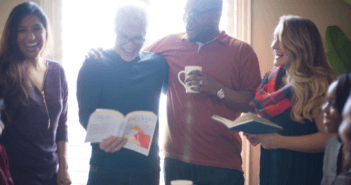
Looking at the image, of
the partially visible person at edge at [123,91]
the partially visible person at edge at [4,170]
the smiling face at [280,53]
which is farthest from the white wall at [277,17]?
the partially visible person at edge at [4,170]

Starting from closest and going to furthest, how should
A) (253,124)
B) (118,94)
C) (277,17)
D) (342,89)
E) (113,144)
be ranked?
(342,89), (253,124), (113,144), (118,94), (277,17)

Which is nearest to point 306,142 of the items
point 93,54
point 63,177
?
point 93,54

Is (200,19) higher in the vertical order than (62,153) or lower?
higher

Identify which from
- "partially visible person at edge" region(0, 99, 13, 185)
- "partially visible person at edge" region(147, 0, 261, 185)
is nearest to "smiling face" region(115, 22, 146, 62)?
"partially visible person at edge" region(147, 0, 261, 185)

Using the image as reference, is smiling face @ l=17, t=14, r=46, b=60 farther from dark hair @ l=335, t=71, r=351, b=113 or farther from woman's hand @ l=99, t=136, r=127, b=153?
dark hair @ l=335, t=71, r=351, b=113

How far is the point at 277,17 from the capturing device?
223 centimetres

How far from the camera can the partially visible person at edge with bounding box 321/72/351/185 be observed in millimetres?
829

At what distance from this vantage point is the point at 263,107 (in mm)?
1328

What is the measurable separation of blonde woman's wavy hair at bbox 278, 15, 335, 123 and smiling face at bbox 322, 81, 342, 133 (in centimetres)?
23

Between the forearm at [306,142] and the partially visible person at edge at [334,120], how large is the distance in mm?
52

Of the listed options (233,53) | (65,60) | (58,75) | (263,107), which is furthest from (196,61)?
(65,60)

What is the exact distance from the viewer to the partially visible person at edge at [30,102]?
4.28 feet

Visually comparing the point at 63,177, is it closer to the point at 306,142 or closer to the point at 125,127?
the point at 125,127

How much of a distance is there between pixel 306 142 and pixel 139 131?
2.32 ft
